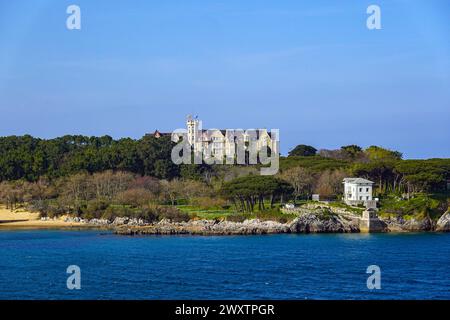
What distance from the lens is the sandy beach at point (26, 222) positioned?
56906mm

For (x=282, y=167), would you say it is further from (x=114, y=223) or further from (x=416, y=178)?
(x=114, y=223)

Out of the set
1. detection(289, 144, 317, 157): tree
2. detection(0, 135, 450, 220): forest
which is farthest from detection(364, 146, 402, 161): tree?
detection(0, 135, 450, 220): forest

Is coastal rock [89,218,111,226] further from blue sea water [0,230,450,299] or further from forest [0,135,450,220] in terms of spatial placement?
blue sea water [0,230,450,299]

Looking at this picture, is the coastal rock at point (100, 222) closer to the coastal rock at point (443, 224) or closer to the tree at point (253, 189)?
the tree at point (253, 189)

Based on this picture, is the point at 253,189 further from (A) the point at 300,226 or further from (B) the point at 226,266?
(B) the point at 226,266

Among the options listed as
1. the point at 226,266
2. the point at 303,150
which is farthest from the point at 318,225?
the point at 303,150

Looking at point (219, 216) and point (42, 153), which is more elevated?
point (42, 153)

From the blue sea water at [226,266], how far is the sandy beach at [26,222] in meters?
7.05

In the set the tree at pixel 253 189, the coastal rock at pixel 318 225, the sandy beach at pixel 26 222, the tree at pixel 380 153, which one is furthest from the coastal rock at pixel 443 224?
the tree at pixel 380 153

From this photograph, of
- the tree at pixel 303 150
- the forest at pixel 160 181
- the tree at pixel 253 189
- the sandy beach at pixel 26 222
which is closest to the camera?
the tree at pixel 253 189

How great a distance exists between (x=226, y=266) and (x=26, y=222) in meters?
29.0
